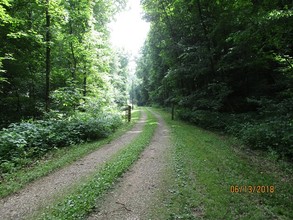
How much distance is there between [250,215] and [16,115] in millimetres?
14060

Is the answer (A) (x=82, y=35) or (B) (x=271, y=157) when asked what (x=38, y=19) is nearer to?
(A) (x=82, y=35)

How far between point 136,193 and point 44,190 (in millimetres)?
2254

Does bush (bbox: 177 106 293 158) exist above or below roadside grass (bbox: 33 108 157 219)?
above

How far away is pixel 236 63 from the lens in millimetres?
A: 13828

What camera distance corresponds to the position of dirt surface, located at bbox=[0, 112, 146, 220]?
3.93 metres

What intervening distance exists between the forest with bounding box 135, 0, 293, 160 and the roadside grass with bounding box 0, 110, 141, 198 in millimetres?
7299

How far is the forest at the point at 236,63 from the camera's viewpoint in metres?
8.34

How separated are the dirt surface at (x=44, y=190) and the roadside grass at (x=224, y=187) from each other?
2444 millimetres
